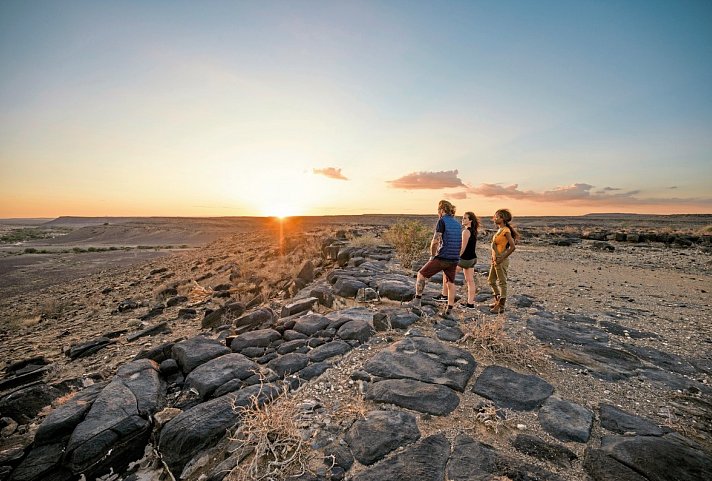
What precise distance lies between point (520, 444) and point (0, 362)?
33.6 ft

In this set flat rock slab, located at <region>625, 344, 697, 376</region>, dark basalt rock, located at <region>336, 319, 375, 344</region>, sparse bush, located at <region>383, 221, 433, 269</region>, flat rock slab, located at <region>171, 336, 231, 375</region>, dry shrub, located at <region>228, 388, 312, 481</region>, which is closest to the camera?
dry shrub, located at <region>228, 388, 312, 481</region>

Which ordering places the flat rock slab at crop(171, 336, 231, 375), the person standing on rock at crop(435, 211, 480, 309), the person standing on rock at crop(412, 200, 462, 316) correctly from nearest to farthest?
the flat rock slab at crop(171, 336, 231, 375) < the person standing on rock at crop(412, 200, 462, 316) < the person standing on rock at crop(435, 211, 480, 309)


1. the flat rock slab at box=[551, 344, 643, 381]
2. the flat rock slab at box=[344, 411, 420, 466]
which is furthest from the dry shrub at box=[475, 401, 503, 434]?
the flat rock slab at box=[551, 344, 643, 381]

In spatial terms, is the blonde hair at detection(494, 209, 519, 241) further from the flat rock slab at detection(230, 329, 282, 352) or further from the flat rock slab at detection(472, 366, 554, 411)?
the flat rock slab at detection(230, 329, 282, 352)

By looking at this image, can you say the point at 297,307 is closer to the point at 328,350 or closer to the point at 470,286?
the point at 328,350

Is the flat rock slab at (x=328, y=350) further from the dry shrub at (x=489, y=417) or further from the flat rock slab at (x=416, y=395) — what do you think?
the dry shrub at (x=489, y=417)

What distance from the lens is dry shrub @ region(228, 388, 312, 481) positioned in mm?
2586

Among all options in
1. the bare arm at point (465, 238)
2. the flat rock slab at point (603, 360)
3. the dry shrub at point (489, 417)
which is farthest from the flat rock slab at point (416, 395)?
the bare arm at point (465, 238)

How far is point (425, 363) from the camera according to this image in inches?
164

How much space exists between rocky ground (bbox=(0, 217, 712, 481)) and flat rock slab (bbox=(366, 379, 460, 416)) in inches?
0.9

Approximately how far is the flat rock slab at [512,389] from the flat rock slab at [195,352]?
393cm

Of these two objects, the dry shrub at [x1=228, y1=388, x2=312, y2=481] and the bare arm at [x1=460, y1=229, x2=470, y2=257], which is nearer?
the dry shrub at [x1=228, y1=388, x2=312, y2=481]

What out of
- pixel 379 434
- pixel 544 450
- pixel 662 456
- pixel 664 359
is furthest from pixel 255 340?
pixel 664 359

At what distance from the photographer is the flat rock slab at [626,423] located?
2.97 metres
